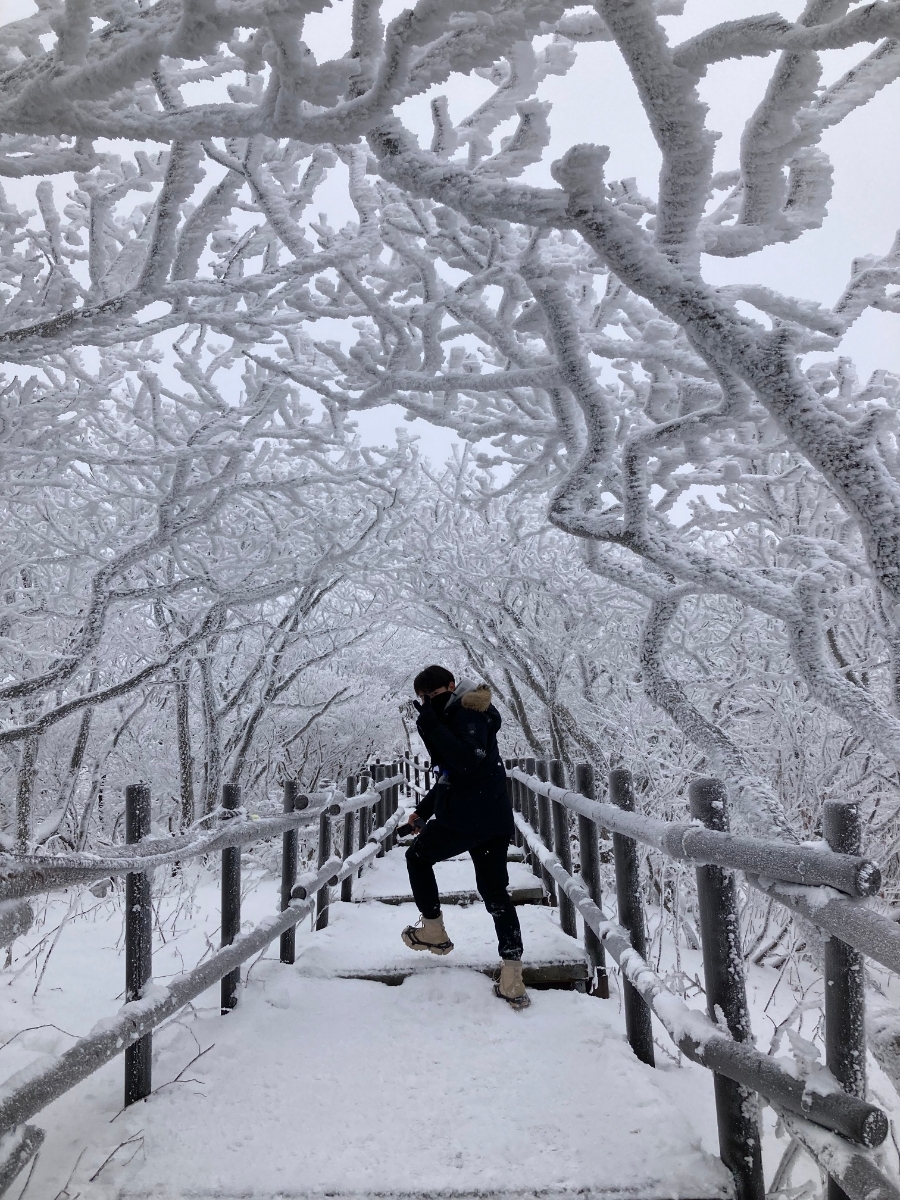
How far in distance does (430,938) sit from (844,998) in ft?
9.64

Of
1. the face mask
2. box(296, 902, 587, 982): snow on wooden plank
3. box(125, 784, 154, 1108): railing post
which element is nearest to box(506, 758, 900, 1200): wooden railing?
box(296, 902, 587, 982): snow on wooden plank

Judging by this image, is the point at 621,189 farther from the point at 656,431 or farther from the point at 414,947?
the point at 414,947

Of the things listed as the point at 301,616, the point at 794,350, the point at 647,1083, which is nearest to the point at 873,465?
the point at 794,350

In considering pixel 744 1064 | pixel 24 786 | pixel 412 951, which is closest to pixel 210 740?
pixel 24 786

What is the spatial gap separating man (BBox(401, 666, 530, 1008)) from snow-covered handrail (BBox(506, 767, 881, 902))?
1197 mm

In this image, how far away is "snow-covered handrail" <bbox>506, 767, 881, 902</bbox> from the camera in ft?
4.83

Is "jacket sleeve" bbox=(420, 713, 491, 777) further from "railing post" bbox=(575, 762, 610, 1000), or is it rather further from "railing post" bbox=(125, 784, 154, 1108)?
"railing post" bbox=(125, 784, 154, 1108)

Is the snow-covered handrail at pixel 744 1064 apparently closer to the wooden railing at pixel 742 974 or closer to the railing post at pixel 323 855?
the wooden railing at pixel 742 974

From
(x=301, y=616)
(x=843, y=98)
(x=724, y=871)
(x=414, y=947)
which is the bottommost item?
(x=414, y=947)

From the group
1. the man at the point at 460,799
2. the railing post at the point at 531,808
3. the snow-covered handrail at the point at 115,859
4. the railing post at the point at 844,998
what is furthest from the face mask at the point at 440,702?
the railing post at the point at 531,808

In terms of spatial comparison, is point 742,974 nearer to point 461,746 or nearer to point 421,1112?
point 421,1112

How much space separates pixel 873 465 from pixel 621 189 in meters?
2.55

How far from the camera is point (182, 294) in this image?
11.0 feet

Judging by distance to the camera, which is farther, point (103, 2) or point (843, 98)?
point (843, 98)
